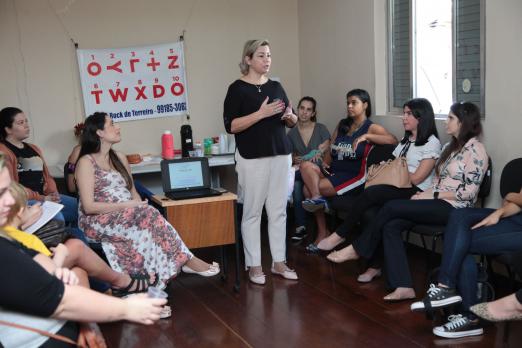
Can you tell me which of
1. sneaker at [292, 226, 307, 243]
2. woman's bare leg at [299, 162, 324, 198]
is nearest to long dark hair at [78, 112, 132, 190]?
woman's bare leg at [299, 162, 324, 198]

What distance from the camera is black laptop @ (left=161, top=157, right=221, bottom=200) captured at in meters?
3.68

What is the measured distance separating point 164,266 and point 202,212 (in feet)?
1.32

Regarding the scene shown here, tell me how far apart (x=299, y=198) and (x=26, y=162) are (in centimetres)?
204

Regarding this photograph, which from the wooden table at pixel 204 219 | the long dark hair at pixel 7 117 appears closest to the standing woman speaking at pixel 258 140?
the wooden table at pixel 204 219

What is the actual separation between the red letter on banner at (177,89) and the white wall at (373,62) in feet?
3.86

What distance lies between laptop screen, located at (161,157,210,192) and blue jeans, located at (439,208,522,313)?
1528 millimetres

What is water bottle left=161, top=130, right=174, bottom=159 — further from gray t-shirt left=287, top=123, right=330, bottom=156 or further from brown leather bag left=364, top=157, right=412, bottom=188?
brown leather bag left=364, top=157, right=412, bottom=188

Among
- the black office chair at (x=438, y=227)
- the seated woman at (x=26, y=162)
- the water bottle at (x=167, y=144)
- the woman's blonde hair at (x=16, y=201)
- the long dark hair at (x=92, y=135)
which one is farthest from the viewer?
the water bottle at (x=167, y=144)

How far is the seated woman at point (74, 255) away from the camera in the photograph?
179 centimetres

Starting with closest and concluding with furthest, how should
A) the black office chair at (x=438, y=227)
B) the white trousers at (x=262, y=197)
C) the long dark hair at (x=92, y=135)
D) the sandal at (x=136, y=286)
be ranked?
the sandal at (x=136, y=286) < the black office chair at (x=438, y=227) < the long dark hair at (x=92, y=135) < the white trousers at (x=262, y=197)

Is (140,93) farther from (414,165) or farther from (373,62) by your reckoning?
(414,165)

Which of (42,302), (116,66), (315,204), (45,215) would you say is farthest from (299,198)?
(42,302)

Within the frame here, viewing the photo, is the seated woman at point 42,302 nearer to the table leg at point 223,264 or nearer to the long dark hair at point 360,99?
the table leg at point 223,264

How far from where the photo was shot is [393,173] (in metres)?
3.74
